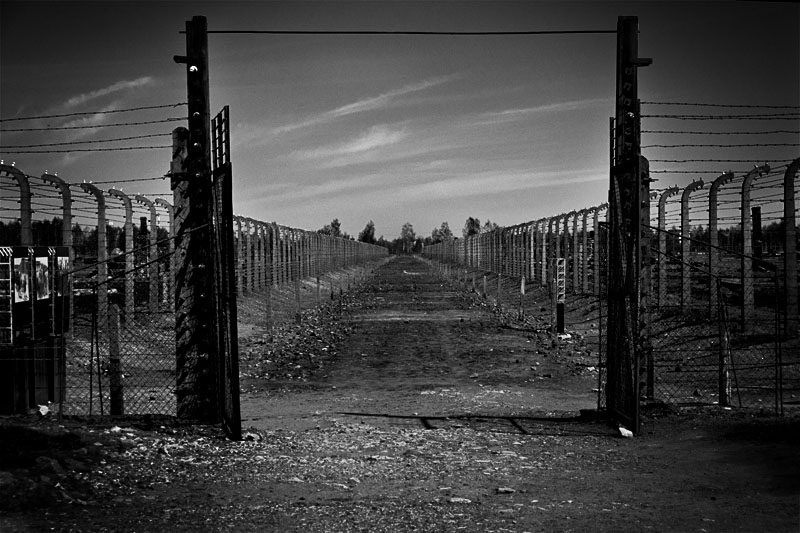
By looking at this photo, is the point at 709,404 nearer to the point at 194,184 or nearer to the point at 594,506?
the point at 594,506

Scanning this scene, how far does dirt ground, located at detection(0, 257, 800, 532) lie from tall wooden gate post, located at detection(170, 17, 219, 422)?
0.47 meters

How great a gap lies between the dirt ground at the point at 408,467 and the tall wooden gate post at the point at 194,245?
0.47 meters

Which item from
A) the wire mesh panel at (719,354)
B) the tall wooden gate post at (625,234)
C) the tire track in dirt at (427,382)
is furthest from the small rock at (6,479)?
the wire mesh panel at (719,354)

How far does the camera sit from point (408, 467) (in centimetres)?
716

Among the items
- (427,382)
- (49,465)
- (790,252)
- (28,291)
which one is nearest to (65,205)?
(28,291)

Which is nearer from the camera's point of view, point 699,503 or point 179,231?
point 699,503

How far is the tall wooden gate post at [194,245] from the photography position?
8.98 metres

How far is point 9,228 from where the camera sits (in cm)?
1596

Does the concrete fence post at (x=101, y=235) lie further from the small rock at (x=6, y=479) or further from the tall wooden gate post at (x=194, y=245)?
the small rock at (x=6, y=479)

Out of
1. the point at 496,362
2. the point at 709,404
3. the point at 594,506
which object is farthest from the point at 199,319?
the point at 496,362

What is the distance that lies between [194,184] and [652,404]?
5.92 meters

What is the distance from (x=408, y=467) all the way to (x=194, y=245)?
12.2 feet

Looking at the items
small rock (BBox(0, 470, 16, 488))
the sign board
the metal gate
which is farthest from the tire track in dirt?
small rock (BBox(0, 470, 16, 488))

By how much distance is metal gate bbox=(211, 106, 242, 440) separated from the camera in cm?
796
